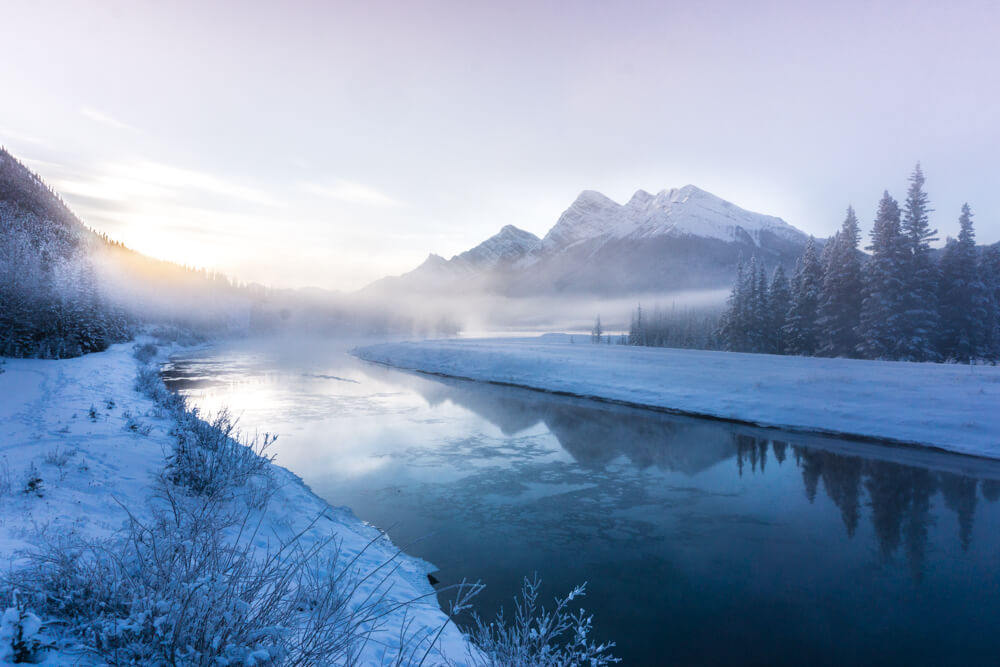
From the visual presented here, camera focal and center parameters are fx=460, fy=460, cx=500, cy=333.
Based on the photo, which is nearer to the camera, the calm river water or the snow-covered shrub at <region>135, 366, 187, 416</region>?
the calm river water

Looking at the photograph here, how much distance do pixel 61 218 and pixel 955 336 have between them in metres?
74.7

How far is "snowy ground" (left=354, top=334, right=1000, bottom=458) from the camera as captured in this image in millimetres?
16062

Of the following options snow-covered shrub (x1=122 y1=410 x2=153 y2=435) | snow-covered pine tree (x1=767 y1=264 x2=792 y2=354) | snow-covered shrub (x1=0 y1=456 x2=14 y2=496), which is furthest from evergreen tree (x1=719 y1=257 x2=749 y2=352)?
snow-covered shrub (x1=0 y1=456 x2=14 y2=496)

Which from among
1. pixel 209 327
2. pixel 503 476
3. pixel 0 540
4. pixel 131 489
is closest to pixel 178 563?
pixel 0 540

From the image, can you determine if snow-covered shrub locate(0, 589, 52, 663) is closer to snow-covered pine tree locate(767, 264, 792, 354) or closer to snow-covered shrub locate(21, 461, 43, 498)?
snow-covered shrub locate(21, 461, 43, 498)

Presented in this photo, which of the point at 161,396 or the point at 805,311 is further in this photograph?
the point at 805,311

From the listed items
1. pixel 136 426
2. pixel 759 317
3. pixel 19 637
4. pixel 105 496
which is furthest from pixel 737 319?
pixel 19 637

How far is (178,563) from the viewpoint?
3.25 metres

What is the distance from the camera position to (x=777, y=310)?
4288 cm

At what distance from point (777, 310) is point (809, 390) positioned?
25.5m

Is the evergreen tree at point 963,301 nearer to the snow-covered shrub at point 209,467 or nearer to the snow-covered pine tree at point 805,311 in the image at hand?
the snow-covered pine tree at point 805,311

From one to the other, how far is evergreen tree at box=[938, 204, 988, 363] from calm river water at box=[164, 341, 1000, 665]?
2375 centimetres

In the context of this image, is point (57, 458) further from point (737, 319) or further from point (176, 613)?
point (737, 319)

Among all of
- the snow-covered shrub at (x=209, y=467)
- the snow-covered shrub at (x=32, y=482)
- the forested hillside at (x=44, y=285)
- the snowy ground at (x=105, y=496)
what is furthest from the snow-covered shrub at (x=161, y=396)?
the forested hillside at (x=44, y=285)
